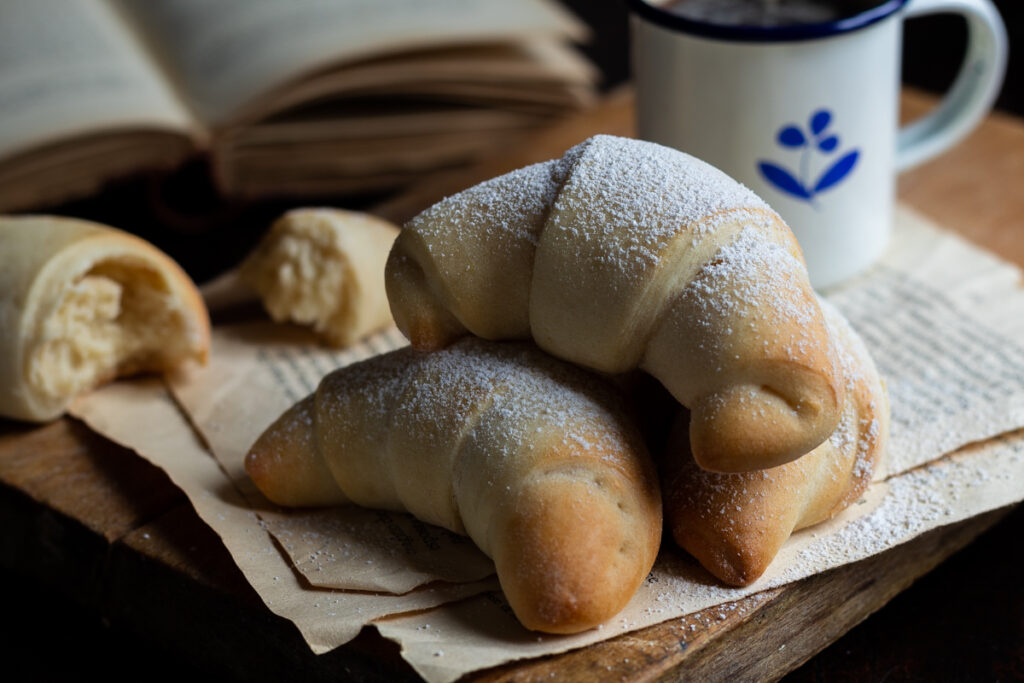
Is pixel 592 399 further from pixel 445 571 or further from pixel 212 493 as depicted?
pixel 212 493

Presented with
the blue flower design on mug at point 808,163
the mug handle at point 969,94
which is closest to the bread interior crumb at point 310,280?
the blue flower design on mug at point 808,163

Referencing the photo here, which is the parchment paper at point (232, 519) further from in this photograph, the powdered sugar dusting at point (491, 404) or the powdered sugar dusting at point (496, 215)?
the powdered sugar dusting at point (496, 215)

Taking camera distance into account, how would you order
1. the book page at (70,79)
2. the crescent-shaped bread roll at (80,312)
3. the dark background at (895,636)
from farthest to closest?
the book page at (70,79)
the crescent-shaped bread roll at (80,312)
the dark background at (895,636)

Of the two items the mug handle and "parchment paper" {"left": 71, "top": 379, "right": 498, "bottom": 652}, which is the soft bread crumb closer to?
"parchment paper" {"left": 71, "top": 379, "right": 498, "bottom": 652}

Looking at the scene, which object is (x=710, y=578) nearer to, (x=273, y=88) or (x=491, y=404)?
(x=491, y=404)

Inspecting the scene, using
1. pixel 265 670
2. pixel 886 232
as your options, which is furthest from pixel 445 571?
pixel 886 232

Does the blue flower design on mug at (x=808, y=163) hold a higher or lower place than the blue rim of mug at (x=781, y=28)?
lower

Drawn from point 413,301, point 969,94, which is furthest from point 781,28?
point 413,301
